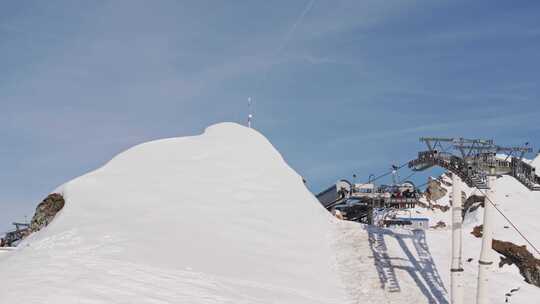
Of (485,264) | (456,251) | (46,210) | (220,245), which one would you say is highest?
(46,210)

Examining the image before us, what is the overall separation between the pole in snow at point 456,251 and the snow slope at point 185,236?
6.10 m

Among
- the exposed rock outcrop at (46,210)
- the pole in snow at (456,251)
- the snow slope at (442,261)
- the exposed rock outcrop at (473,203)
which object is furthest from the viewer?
the exposed rock outcrop at (473,203)

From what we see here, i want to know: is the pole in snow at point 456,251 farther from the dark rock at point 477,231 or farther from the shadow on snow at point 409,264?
the dark rock at point 477,231

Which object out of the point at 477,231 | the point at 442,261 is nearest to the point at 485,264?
the point at 442,261

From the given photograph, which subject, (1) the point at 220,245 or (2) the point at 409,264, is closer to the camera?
(1) the point at 220,245

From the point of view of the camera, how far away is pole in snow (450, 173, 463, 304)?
1251 inches

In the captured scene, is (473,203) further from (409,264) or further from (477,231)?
(409,264)

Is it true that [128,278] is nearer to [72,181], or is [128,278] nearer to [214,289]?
[214,289]

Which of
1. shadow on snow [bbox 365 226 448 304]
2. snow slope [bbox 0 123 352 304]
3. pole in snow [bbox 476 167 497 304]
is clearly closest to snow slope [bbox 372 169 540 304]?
shadow on snow [bbox 365 226 448 304]

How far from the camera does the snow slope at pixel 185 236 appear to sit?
26.0 meters

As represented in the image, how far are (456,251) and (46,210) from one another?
28673 millimetres

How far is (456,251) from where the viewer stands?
32.6 meters

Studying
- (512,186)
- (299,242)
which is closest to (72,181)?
(299,242)

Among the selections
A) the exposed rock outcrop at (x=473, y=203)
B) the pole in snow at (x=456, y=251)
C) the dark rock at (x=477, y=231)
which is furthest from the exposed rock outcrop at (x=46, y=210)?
the exposed rock outcrop at (x=473, y=203)
